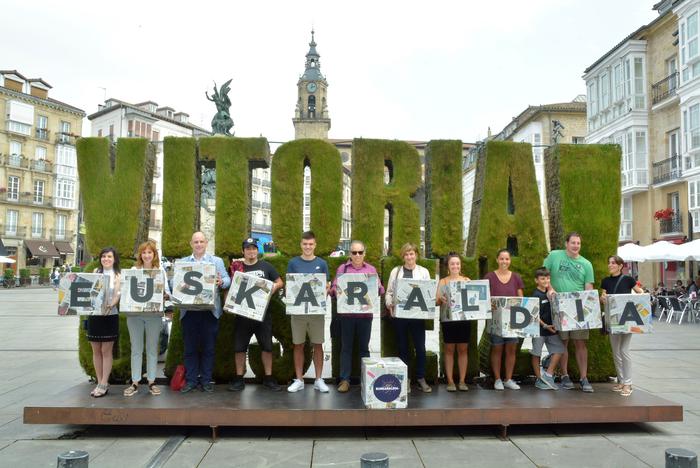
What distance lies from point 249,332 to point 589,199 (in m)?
5.15

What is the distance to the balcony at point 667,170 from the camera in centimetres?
2586

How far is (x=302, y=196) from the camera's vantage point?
25.3ft

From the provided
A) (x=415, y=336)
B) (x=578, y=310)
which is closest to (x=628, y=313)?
(x=578, y=310)

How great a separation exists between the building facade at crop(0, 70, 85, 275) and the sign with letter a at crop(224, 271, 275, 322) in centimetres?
4658

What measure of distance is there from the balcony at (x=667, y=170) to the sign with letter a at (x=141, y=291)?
2656 centimetres

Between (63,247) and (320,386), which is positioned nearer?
(320,386)

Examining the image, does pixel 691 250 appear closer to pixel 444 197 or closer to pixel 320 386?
pixel 444 197

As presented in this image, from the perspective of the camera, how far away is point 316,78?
309 feet

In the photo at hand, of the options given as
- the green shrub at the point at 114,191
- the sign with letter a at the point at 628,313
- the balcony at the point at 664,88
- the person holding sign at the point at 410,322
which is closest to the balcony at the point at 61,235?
the green shrub at the point at 114,191

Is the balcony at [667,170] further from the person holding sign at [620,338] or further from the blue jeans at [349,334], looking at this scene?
the blue jeans at [349,334]

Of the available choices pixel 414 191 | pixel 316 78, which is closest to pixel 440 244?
pixel 414 191

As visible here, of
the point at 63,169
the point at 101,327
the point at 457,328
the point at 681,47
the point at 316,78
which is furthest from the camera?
the point at 316,78

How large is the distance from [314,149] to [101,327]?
3643 mm

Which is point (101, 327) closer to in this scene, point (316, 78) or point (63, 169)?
point (63, 169)
